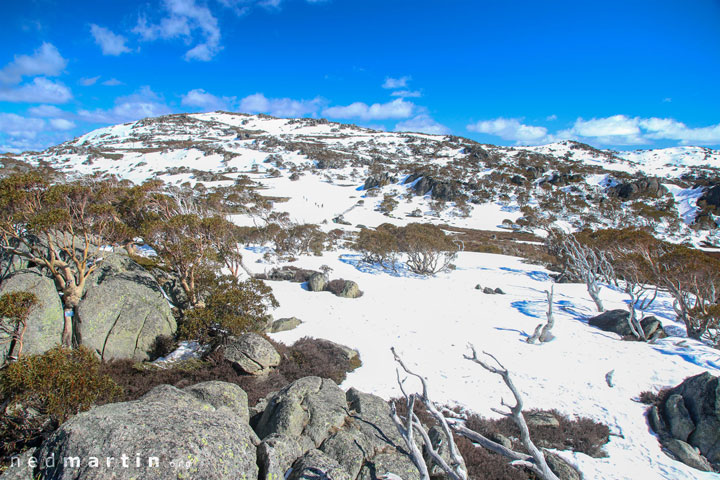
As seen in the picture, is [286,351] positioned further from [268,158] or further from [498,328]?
[268,158]

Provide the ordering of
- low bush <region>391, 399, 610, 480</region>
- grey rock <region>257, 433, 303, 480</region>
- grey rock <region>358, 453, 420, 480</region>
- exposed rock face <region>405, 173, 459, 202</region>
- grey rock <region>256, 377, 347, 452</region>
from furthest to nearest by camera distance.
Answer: exposed rock face <region>405, 173, 459, 202</region>
low bush <region>391, 399, 610, 480</region>
grey rock <region>256, 377, 347, 452</region>
grey rock <region>358, 453, 420, 480</region>
grey rock <region>257, 433, 303, 480</region>

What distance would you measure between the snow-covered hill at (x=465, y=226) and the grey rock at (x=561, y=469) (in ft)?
1.53

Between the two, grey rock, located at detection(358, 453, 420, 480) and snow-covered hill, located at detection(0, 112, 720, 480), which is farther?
snow-covered hill, located at detection(0, 112, 720, 480)

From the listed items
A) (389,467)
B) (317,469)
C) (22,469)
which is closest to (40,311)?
(22,469)

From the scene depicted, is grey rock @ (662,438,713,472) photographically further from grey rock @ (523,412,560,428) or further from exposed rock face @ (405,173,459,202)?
exposed rock face @ (405,173,459,202)

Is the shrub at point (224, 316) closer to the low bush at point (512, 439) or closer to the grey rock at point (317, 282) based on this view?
the low bush at point (512, 439)

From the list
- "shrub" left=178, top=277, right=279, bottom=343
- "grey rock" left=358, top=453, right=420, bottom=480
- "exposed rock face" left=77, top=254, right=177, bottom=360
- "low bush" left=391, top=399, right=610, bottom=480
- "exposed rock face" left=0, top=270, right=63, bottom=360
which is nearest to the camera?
"grey rock" left=358, top=453, right=420, bottom=480

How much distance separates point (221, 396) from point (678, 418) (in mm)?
11258

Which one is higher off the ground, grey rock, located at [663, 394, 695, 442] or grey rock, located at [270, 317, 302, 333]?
grey rock, located at [663, 394, 695, 442]

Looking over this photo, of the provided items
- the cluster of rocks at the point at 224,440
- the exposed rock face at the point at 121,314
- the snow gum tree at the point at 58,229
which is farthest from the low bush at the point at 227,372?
the cluster of rocks at the point at 224,440

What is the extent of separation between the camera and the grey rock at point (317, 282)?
18.2 m

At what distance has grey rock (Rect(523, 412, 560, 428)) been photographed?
8125mm

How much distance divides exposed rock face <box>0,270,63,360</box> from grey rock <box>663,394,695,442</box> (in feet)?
52.5

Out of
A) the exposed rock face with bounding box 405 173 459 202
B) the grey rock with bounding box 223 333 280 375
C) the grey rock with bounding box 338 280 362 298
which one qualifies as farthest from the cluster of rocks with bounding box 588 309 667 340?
the exposed rock face with bounding box 405 173 459 202
